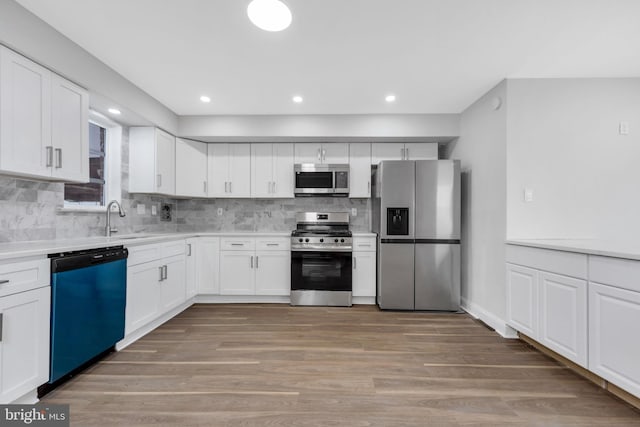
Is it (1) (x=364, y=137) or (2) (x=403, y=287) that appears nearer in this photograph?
(2) (x=403, y=287)

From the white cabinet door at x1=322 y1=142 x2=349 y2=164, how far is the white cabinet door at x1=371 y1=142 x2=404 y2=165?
14.8 inches

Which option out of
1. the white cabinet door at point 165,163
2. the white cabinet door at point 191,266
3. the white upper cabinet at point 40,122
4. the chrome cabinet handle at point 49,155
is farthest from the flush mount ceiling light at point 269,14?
the white cabinet door at point 191,266

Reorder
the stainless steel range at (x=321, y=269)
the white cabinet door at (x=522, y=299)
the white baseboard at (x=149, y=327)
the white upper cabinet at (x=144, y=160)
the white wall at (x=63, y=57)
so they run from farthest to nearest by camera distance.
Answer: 1. the stainless steel range at (x=321, y=269)
2. the white upper cabinet at (x=144, y=160)
3. the white baseboard at (x=149, y=327)
4. the white cabinet door at (x=522, y=299)
5. the white wall at (x=63, y=57)

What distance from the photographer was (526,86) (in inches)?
108

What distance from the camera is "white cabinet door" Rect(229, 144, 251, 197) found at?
4.04m

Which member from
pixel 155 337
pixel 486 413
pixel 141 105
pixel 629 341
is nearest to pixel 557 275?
pixel 629 341

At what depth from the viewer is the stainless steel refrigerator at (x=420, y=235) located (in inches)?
135

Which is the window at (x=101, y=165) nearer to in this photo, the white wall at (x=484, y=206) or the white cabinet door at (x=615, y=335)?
the white wall at (x=484, y=206)

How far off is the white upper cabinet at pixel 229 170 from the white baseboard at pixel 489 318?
3.17m

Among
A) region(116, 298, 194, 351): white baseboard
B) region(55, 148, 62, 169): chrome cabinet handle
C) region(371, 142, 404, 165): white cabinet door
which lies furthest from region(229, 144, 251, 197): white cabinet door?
region(55, 148, 62, 169): chrome cabinet handle

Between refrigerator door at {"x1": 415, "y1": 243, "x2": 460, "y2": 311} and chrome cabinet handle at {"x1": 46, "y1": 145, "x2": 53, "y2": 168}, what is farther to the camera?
refrigerator door at {"x1": 415, "y1": 243, "x2": 460, "y2": 311}

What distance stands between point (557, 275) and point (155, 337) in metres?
3.49

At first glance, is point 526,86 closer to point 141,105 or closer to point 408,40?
point 408,40

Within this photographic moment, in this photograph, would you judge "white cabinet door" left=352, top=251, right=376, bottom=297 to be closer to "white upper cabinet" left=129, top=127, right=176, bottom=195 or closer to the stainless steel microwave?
the stainless steel microwave
